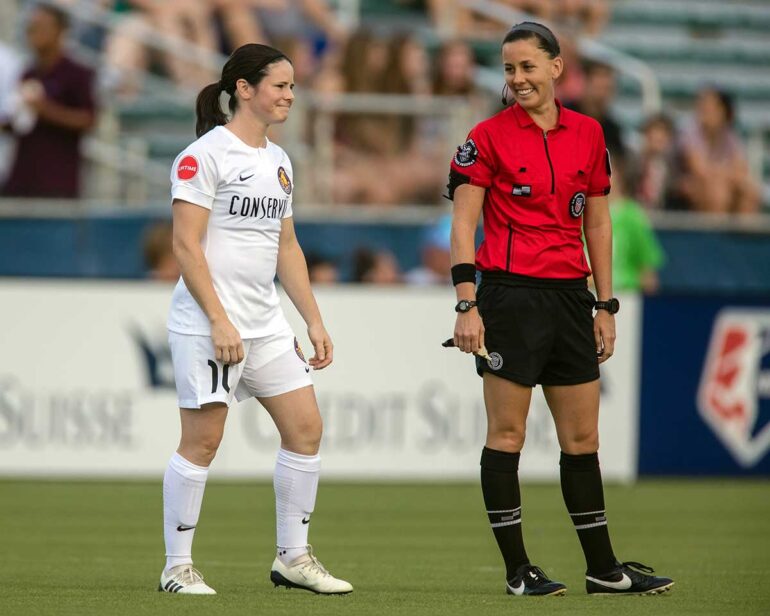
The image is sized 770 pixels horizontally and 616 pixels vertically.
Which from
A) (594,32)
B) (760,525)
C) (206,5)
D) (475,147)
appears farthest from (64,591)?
(594,32)

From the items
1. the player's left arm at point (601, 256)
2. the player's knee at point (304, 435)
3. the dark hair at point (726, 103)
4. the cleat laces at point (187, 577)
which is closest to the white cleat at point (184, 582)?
the cleat laces at point (187, 577)

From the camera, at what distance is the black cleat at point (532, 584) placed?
6.32 metres

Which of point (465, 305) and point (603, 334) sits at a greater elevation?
point (465, 305)

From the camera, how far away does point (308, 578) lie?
6.37m

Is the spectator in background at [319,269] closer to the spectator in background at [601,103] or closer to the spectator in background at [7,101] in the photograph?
the spectator in background at [601,103]

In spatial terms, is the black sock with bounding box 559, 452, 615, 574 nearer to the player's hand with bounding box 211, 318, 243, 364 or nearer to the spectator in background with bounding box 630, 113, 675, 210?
the player's hand with bounding box 211, 318, 243, 364

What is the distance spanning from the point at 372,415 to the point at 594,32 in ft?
24.0

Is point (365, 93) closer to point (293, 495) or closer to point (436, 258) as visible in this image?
point (436, 258)

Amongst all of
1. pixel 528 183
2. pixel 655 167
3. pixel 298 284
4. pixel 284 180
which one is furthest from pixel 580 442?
pixel 655 167

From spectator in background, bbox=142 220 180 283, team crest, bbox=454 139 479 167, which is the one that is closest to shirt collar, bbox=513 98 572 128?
team crest, bbox=454 139 479 167

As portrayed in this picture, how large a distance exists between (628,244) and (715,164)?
11.8ft

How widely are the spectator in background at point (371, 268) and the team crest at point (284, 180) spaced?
726 centimetres

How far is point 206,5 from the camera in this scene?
1597 centimetres

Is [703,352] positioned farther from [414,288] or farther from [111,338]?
[111,338]
